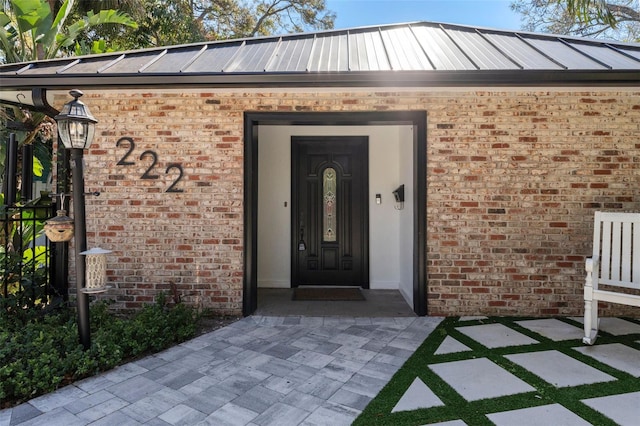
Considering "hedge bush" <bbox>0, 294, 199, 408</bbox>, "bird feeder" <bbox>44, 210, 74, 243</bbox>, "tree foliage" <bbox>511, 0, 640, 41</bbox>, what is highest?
"tree foliage" <bbox>511, 0, 640, 41</bbox>

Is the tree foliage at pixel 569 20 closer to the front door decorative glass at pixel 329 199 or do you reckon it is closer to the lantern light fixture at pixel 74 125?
the front door decorative glass at pixel 329 199

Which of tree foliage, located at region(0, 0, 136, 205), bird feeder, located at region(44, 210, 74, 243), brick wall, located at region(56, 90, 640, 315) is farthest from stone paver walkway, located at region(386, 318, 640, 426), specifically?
tree foliage, located at region(0, 0, 136, 205)

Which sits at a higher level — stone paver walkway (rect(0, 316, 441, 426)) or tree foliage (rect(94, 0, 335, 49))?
tree foliage (rect(94, 0, 335, 49))

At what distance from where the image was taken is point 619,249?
11.0ft

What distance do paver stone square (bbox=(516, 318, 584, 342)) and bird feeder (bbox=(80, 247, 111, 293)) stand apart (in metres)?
4.10

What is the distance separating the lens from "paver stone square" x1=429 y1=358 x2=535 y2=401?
2.44 meters

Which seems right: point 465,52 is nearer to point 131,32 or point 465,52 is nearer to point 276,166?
point 276,166

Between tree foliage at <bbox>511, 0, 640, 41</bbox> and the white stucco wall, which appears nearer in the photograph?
the white stucco wall

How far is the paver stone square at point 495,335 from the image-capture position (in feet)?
10.7

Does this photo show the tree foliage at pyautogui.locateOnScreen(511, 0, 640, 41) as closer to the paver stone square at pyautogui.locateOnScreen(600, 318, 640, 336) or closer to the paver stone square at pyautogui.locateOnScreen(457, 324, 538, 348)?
the paver stone square at pyautogui.locateOnScreen(600, 318, 640, 336)

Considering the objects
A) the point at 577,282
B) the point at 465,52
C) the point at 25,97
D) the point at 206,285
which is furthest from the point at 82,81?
the point at 577,282

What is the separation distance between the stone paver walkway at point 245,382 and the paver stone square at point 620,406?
1.30 meters

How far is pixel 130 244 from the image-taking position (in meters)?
4.01

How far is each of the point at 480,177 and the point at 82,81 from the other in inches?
167
